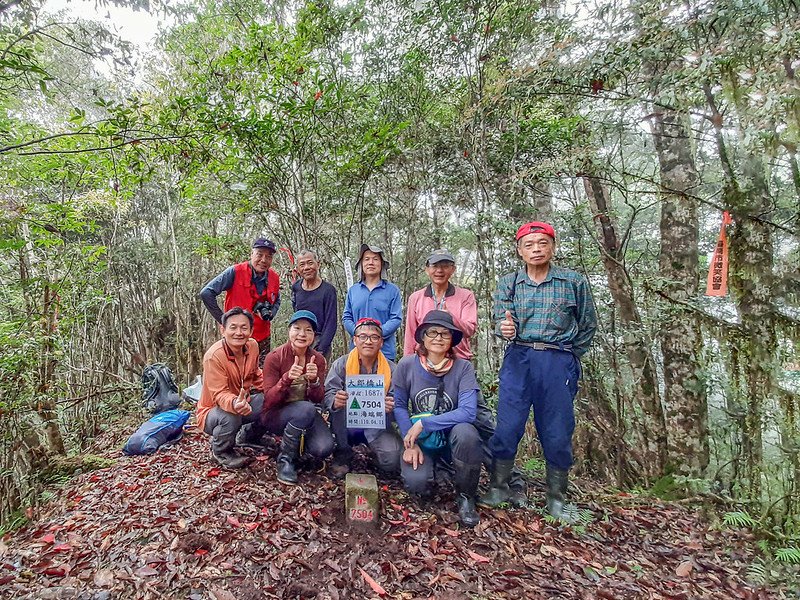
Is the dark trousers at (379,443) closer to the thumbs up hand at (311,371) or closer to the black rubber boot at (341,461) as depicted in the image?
the black rubber boot at (341,461)

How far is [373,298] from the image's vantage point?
4.36 metres

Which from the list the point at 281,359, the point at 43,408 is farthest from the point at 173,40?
the point at 281,359

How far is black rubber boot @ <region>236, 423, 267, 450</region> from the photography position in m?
3.96

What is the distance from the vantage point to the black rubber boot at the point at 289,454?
3.52 meters

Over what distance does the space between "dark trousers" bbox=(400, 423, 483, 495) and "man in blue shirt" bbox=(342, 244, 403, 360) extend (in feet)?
4.00

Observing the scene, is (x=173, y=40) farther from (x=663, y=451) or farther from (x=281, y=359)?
(x=663, y=451)

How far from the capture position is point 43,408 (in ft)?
15.0

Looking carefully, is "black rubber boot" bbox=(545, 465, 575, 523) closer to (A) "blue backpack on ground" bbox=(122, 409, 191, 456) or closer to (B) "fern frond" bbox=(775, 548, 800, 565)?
(B) "fern frond" bbox=(775, 548, 800, 565)

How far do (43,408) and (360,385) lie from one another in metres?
3.95

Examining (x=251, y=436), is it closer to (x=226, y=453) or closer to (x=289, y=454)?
(x=226, y=453)

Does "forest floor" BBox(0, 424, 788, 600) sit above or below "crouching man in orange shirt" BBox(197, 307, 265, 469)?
below

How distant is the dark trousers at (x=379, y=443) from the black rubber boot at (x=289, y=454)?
1.06ft

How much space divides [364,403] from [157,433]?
2826 mm

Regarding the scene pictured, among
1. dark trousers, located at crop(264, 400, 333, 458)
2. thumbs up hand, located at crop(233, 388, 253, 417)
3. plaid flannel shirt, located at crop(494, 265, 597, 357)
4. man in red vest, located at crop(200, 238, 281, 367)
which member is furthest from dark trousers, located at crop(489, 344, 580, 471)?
man in red vest, located at crop(200, 238, 281, 367)
